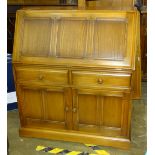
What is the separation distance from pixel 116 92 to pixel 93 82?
0.20 meters

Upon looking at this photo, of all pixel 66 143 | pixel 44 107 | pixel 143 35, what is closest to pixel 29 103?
pixel 44 107

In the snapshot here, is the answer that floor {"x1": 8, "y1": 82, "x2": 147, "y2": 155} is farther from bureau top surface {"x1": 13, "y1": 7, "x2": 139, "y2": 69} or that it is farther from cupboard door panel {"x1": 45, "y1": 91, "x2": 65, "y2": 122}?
bureau top surface {"x1": 13, "y1": 7, "x2": 139, "y2": 69}

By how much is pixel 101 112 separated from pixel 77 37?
2.19ft

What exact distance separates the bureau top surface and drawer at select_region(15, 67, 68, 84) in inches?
3.1

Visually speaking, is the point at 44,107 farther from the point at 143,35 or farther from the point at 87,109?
the point at 143,35

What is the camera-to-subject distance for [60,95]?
236 cm

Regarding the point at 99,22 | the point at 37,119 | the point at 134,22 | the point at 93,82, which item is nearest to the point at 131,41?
the point at 134,22

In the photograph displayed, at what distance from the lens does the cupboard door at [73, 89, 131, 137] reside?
88.2 inches

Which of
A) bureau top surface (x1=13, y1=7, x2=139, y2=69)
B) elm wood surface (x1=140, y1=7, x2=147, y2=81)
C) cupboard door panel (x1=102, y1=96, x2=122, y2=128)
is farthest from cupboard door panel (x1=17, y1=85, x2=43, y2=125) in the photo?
elm wood surface (x1=140, y1=7, x2=147, y2=81)

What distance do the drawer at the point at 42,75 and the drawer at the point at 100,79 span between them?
0.10 meters

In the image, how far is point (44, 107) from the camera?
2443mm

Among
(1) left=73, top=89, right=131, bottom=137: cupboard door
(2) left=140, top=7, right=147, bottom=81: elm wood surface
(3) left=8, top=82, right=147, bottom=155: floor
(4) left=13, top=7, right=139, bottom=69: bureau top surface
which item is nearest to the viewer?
(4) left=13, top=7, right=139, bottom=69: bureau top surface

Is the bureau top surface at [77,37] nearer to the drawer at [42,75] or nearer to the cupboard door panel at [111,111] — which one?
the drawer at [42,75]
